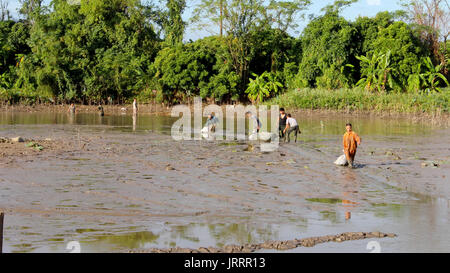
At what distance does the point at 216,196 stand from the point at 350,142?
4.82 metres

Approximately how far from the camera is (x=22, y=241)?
25.1 ft

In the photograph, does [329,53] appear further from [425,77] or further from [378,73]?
[425,77]

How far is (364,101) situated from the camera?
37.3 m

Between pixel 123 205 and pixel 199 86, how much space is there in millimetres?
34382

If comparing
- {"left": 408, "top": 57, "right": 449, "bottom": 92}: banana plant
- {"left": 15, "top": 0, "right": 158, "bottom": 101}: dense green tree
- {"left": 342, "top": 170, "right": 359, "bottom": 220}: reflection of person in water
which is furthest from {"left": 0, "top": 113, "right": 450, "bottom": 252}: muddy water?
{"left": 15, "top": 0, "right": 158, "bottom": 101}: dense green tree

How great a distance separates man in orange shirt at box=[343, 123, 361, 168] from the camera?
14055 millimetres

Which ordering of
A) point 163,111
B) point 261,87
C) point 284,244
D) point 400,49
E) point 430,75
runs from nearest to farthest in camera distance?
point 284,244, point 430,75, point 400,49, point 163,111, point 261,87

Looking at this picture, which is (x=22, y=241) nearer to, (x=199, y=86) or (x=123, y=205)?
(x=123, y=205)

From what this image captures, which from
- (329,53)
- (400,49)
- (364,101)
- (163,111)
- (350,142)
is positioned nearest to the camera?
(350,142)

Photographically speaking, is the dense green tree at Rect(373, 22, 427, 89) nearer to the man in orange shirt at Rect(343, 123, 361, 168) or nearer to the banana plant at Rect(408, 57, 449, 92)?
the banana plant at Rect(408, 57, 449, 92)

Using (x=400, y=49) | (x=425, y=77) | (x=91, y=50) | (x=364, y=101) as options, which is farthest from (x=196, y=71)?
(x=425, y=77)
